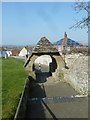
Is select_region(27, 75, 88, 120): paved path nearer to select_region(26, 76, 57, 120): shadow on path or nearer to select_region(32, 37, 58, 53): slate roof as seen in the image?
select_region(26, 76, 57, 120): shadow on path

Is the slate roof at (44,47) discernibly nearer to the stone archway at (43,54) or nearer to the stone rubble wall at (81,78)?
the stone archway at (43,54)

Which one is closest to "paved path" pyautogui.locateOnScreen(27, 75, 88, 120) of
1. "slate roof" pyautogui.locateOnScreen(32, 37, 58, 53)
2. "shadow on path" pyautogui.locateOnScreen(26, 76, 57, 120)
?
"shadow on path" pyautogui.locateOnScreen(26, 76, 57, 120)

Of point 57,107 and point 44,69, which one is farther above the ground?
point 44,69

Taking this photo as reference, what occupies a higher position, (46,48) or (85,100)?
(46,48)

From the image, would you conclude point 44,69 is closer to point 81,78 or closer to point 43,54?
point 43,54

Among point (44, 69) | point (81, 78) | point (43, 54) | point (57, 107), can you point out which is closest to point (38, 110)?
point (57, 107)

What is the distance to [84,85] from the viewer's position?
19.8 m

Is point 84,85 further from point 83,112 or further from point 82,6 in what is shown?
point 82,6

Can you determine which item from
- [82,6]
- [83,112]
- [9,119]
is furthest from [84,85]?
[9,119]

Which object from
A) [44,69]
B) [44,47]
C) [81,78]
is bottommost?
[81,78]

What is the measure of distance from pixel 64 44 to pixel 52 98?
19866mm

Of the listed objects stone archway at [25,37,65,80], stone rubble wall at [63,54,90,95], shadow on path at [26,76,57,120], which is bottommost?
shadow on path at [26,76,57,120]

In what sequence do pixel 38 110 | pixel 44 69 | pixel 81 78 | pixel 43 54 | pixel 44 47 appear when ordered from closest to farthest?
pixel 38 110 < pixel 81 78 < pixel 43 54 < pixel 44 47 < pixel 44 69

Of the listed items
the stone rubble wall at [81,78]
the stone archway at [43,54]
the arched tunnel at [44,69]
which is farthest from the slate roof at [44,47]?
the stone rubble wall at [81,78]
